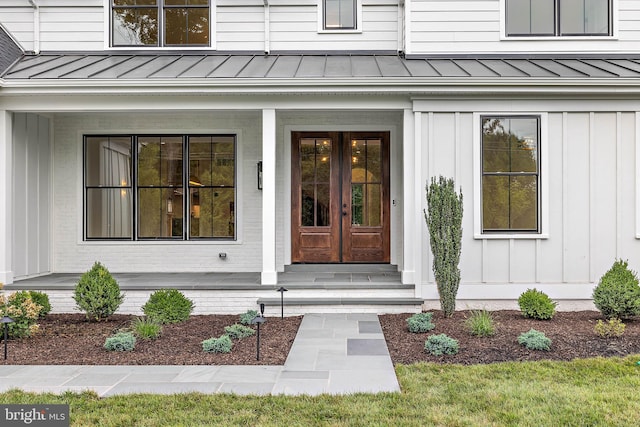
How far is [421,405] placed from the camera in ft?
10.4

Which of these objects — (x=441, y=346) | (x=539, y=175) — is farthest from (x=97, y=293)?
(x=539, y=175)

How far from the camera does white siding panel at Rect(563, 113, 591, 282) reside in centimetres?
602

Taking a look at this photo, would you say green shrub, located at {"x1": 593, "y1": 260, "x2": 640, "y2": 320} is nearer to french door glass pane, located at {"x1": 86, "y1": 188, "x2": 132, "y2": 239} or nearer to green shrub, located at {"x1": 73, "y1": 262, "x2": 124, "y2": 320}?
green shrub, located at {"x1": 73, "y1": 262, "x2": 124, "y2": 320}

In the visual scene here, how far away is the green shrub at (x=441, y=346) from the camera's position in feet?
13.9

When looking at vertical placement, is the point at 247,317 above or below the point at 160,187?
below

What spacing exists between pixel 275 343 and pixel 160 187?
4.03 meters

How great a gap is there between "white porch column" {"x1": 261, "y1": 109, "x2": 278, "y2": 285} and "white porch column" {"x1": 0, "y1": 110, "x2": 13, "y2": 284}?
3.59 metres

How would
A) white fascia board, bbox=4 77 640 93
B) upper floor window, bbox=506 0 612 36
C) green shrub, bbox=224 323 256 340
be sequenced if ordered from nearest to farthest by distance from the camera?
1. green shrub, bbox=224 323 256 340
2. white fascia board, bbox=4 77 640 93
3. upper floor window, bbox=506 0 612 36

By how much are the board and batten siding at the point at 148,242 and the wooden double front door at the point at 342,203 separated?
2.52ft

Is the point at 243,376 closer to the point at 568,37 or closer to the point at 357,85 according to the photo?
the point at 357,85

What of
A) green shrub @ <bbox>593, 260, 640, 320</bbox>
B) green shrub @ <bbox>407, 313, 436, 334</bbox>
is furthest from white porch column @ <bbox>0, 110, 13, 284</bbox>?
green shrub @ <bbox>593, 260, 640, 320</bbox>

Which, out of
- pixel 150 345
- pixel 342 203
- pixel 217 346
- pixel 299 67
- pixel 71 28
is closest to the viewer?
pixel 217 346

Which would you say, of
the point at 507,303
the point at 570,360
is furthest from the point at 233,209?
the point at 570,360

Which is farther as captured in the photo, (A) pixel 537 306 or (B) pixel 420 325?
(A) pixel 537 306
